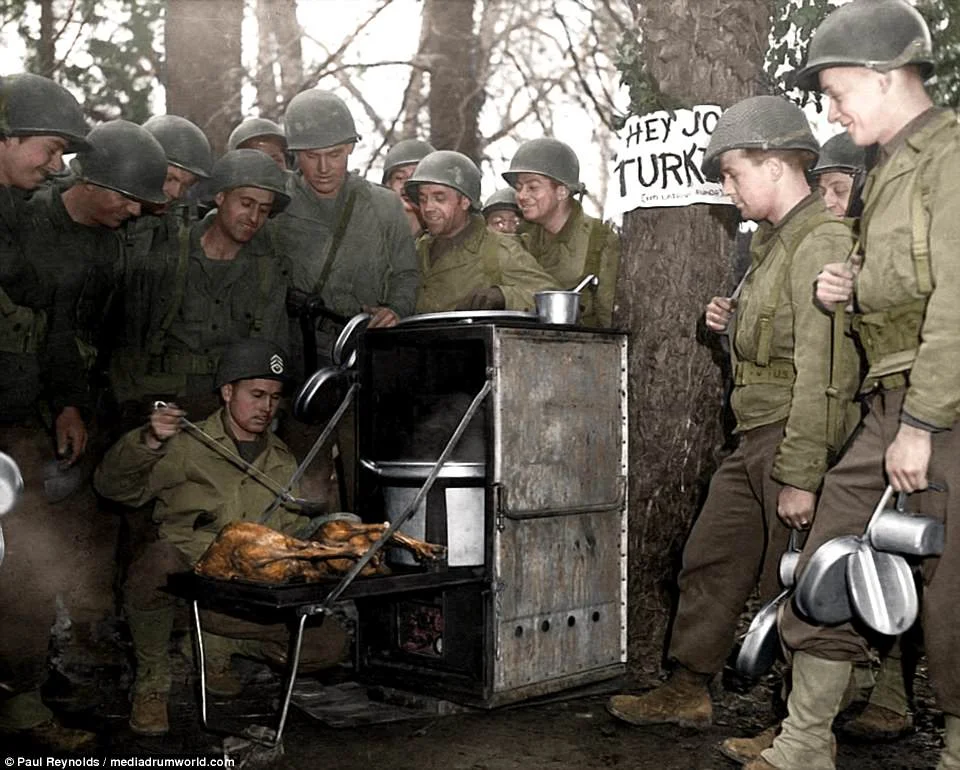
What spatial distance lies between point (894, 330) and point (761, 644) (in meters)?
1.21

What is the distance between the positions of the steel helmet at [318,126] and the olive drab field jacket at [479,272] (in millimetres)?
772

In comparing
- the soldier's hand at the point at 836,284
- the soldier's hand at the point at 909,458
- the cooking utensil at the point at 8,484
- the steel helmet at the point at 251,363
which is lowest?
the cooking utensil at the point at 8,484

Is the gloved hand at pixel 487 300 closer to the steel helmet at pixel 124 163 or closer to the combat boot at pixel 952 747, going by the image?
the steel helmet at pixel 124 163

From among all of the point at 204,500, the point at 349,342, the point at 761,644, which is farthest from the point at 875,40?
the point at 204,500

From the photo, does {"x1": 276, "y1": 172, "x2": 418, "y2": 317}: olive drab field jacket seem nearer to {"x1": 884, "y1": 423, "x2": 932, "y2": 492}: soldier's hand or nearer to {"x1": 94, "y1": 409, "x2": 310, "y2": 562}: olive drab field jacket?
{"x1": 94, "y1": 409, "x2": 310, "y2": 562}: olive drab field jacket

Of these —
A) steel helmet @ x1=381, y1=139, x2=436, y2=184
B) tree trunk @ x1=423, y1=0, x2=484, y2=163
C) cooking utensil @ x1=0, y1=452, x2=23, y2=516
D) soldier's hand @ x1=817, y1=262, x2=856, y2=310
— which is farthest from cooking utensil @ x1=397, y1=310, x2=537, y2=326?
tree trunk @ x1=423, y1=0, x2=484, y2=163

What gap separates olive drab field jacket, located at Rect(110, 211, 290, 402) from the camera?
5457 mm

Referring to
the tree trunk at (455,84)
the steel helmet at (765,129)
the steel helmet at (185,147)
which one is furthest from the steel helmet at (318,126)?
the tree trunk at (455,84)

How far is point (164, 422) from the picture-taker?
14.8 feet

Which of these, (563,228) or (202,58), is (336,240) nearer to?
(563,228)

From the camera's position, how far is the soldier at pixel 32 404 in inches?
167

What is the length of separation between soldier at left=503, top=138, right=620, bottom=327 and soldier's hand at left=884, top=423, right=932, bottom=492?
2.68 metres

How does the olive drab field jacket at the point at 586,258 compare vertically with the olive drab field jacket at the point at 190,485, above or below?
above

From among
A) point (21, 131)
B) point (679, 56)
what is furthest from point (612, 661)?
point (21, 131)
